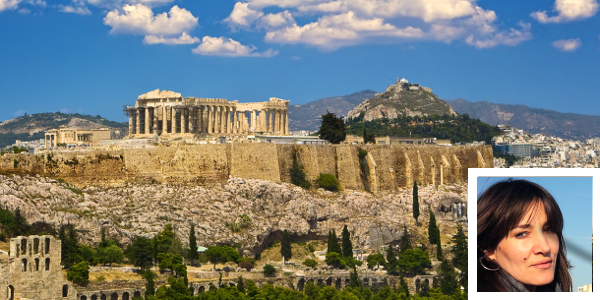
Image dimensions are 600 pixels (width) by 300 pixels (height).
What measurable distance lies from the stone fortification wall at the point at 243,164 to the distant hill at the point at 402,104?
67287 mm

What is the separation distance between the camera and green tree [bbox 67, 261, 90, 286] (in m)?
44.9

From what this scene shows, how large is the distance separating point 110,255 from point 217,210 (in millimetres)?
10243

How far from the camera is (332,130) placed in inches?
2972

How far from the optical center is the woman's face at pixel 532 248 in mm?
21172

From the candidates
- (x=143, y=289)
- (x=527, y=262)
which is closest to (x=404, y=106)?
(x=143, y=289)

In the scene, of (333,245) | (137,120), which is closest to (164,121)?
(137,120)

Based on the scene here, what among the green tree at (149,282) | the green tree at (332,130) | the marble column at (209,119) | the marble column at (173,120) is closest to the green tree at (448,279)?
the green tree at (149,282)

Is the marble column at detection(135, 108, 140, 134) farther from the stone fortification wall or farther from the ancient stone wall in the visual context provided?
the ancient stone wall

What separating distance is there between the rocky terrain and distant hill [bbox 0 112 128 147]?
77886mm

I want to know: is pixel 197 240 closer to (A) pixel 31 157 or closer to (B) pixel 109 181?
(B) pixel 109 181

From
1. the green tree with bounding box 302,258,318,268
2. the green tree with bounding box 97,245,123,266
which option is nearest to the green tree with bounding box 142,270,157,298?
the green tree with bounding box 97,245,123,266

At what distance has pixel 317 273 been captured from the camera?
178 feet

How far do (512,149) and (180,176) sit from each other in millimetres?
86813

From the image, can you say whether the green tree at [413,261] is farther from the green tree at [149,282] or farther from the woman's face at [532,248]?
the woman's face at [532,248]
